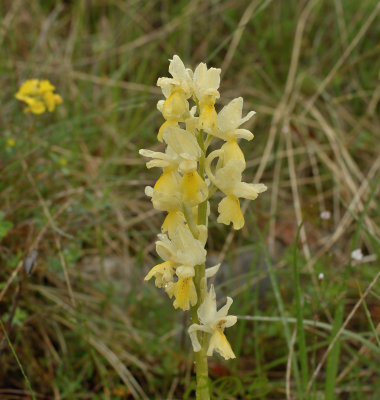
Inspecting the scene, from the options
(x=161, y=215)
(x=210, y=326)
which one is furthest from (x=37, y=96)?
(x=210, y=326)

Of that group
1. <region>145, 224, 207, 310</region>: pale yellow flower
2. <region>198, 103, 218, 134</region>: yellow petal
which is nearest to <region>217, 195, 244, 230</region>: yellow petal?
<region>145, 224, 207, 310</region>: pale yellow flower

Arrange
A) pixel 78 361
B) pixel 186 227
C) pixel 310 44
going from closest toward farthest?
1. pixel 186 227
2. pixel 78 361
3. pixel 310 44

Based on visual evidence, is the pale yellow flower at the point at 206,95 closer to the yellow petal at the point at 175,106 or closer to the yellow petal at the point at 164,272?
the yellow petal at the point at 175,106

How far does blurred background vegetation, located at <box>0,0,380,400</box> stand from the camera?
240 centimetres

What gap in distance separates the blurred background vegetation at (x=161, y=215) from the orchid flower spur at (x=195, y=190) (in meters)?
0.30

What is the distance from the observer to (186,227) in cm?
161

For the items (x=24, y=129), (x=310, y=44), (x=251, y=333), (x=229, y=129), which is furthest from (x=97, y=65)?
(x=229, y=129)

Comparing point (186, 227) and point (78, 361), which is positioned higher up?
point (186, 227)

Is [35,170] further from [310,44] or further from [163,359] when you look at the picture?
[310,44]

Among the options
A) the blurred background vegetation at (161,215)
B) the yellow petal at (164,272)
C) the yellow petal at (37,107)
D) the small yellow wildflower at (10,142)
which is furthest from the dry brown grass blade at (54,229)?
the yellow petal at (164,272)

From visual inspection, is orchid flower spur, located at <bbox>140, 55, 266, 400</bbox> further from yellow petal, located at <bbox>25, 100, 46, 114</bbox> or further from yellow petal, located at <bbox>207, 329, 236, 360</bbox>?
yellow petal, located at <bbox>25, 100, 46, 114</bbox>

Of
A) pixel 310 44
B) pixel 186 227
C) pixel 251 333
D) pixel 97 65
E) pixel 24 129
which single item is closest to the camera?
pixel 186 227

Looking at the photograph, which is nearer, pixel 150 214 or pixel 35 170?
pixel 35 170

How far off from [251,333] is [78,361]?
84 cm
